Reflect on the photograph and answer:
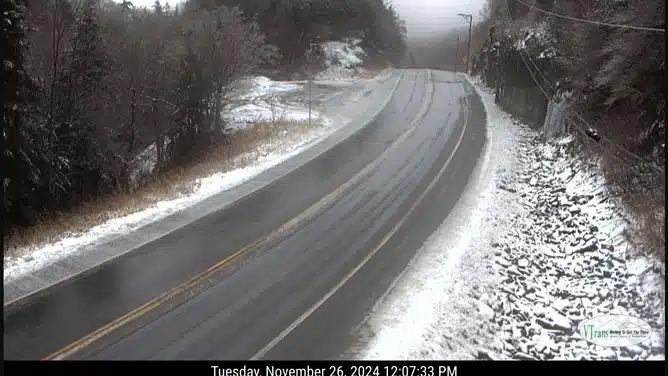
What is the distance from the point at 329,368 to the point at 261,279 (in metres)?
3.47

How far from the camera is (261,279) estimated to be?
38.4 ft

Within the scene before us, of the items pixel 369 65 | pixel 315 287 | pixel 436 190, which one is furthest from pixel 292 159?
pixel 369 65

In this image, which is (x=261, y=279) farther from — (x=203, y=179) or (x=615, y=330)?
(x=203, y=179)

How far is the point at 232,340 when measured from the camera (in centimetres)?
935

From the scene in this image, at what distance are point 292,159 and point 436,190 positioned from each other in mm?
7032

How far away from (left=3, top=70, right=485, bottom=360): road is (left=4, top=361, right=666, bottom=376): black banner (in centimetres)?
19

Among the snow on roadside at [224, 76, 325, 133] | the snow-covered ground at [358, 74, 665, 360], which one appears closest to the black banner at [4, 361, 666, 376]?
the snow-covered ground at [358, 74, 665, 360]

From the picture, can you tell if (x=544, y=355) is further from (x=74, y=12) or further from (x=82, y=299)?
(x=74, y=12)

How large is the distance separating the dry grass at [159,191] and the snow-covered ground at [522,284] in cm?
858

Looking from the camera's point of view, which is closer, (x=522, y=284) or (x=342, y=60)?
(x=522, y=284)

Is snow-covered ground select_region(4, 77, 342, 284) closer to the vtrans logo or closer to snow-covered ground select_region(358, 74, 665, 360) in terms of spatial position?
snow-covered ground select_region(358, 74, 665, 360)

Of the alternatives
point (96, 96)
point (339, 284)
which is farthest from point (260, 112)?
point (339, 284)

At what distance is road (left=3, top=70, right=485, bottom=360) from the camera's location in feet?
30.0

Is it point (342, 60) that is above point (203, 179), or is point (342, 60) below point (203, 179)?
above
